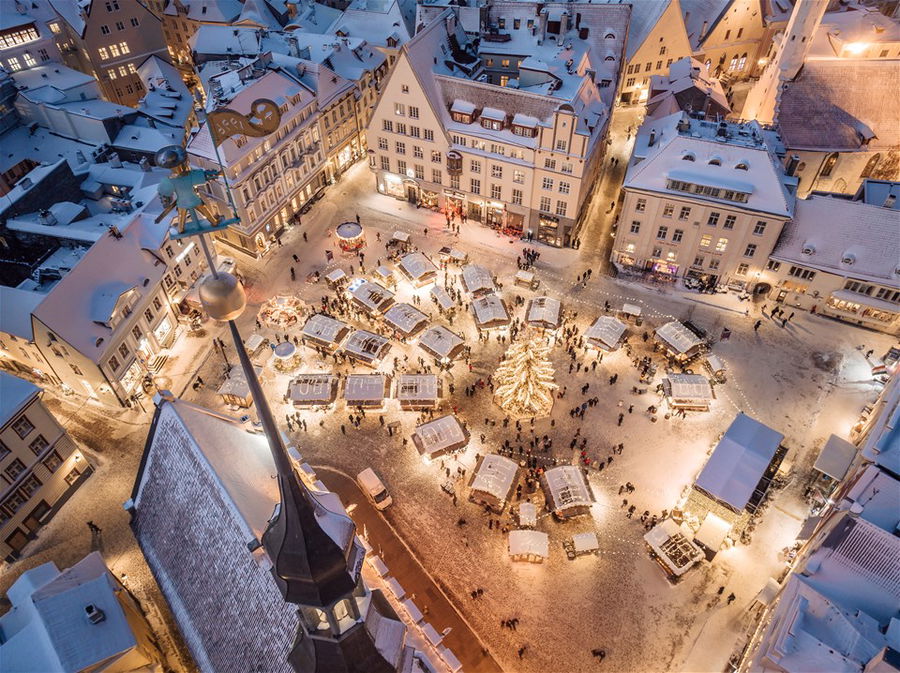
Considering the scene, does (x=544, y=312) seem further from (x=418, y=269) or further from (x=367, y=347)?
(x=367, y=347)

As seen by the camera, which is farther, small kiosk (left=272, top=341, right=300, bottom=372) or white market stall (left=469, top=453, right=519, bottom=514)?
small kiosk (left=272, top=341, right=300, bottom=372)

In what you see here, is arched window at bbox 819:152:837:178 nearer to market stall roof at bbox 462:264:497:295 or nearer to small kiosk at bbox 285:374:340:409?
market stall roof at bbox 462:264:497:295

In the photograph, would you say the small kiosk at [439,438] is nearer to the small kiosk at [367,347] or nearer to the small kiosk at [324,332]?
the small kiosk at [367,347]

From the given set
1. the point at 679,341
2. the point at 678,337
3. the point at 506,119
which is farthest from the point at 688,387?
the point at 506,119

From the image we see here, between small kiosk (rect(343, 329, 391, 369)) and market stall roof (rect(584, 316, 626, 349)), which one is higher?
market stall roof (rect(584, 316, 626, 349))

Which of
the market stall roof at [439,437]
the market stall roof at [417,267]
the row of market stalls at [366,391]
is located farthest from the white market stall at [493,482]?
the market stall roof at [417,267]

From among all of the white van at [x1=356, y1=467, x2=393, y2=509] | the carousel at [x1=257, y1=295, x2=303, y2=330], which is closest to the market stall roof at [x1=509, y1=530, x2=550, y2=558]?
the white van at [x1=356, y1=467, x2=393, y2=509]
